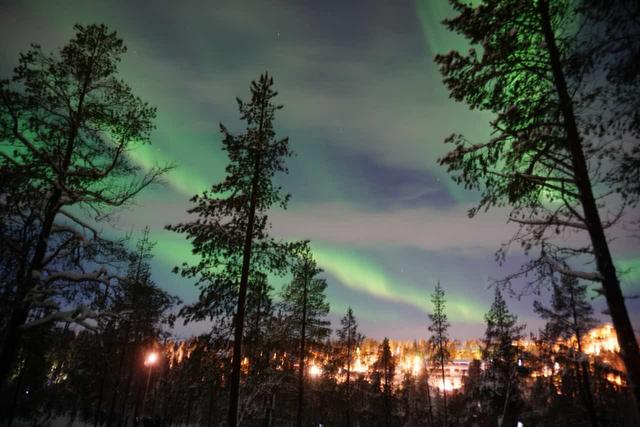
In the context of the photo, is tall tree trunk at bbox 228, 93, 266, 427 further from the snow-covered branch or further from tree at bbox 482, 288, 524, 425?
tree at bbox 482, 288, 524, 425

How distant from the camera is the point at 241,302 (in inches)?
512

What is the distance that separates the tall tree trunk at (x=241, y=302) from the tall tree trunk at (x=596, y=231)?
10.5 meters

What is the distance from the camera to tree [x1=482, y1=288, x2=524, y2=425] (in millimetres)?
28484

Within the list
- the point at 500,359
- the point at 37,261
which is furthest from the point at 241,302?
the point at 500,359

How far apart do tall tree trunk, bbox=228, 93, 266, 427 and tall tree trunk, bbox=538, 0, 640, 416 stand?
34.4 ft

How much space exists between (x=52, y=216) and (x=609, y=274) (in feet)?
44.4

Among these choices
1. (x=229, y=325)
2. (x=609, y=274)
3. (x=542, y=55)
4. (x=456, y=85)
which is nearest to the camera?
(x=609, y=274)

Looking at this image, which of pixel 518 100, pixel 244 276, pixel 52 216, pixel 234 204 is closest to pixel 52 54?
pixel 52 216

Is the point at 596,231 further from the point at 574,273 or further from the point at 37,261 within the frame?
the point at 37,261

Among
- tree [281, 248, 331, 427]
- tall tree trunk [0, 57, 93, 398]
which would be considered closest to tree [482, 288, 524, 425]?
tree [281, 248, 331, 427]

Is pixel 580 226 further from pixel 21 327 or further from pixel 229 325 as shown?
pixel 21 327

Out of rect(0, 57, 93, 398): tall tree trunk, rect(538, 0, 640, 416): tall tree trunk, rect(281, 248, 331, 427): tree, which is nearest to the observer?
rect(538, 0, 640, 416): tall tree trunk

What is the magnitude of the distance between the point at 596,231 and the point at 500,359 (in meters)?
28.2

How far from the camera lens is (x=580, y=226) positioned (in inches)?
265
